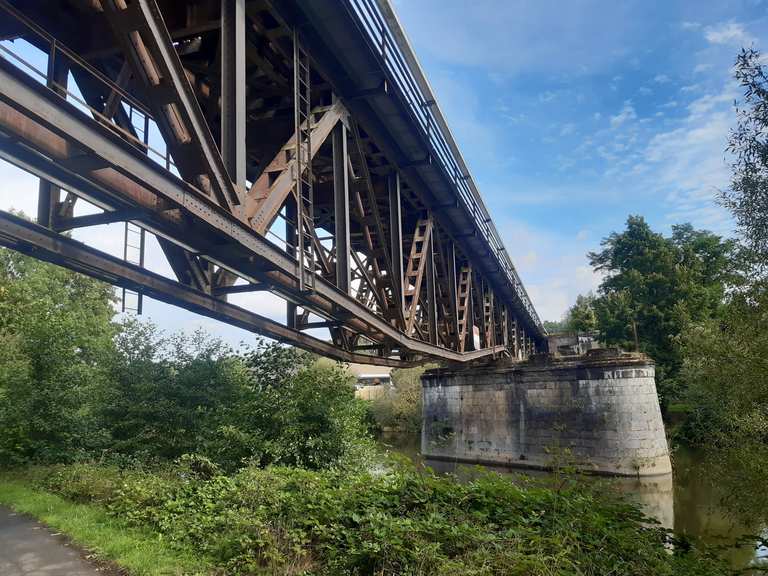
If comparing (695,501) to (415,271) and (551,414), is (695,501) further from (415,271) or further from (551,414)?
(415,271)

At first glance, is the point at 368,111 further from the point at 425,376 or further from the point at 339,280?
the point at 425,376

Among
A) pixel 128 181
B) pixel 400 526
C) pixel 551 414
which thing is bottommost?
pixel 551 414

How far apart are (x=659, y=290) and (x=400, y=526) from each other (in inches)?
1740

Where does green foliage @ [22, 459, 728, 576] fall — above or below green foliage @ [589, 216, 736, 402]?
below

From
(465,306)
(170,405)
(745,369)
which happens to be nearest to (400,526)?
(745,369)

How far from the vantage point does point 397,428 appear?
4781cm

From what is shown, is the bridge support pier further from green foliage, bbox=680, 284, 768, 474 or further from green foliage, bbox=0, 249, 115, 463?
green foliage, bbox=0, 249, 115, 463

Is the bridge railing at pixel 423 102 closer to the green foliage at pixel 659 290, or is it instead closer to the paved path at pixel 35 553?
the paved path at pixel 35 553

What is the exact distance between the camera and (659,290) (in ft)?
144

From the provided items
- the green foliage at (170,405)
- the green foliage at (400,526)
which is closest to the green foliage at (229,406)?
the green foliage at (170,405)

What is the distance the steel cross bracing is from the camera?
4.33m

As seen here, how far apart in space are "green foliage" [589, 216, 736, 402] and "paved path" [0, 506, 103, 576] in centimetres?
3826

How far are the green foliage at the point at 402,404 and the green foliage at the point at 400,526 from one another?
36.5 meters

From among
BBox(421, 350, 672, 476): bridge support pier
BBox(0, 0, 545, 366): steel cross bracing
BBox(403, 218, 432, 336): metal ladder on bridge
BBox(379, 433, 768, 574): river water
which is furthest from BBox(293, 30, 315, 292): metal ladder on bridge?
BBox(421, 350, 672, 476): bridge support pier
